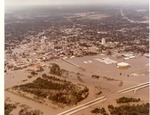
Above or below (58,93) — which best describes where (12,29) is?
above

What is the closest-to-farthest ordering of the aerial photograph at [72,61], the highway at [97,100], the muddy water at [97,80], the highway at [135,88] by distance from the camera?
1. the highway at [97,100]
2. the aerial photograph at [72,61]
3. the muddy water at [97,80]
4. the highway at [135,88]

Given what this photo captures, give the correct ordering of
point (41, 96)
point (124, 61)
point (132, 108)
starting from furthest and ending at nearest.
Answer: point (124, 61) < point (41, 96) < point (132, 108)

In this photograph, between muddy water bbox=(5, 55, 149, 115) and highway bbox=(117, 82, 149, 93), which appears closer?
muddy water bbox=(5, 55, 149, 115)

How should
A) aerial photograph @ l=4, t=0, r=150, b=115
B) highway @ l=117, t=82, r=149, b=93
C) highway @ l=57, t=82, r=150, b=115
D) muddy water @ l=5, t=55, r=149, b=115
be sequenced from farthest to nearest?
highway @ l=117, t=82, r=149, b=93
muddy water @ l=5, t=55, r=149, b=115
aerial photograph @ l=4, t=0, r=150, b=115
highway @ l=57, t=82, r=150, b=115

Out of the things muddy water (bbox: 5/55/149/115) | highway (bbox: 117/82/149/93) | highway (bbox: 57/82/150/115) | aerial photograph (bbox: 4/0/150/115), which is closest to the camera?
highway (bbox: 57/82/150/115)

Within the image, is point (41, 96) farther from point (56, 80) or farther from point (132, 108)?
point (132, 108)

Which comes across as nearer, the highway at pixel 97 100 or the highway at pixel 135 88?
the highway at pixel 97 100

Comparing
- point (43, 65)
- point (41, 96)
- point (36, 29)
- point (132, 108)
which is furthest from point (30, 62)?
point (132, 108)

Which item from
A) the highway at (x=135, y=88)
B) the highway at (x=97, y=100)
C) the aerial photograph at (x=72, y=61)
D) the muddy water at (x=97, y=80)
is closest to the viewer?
the highway at (x=97, y=100)
